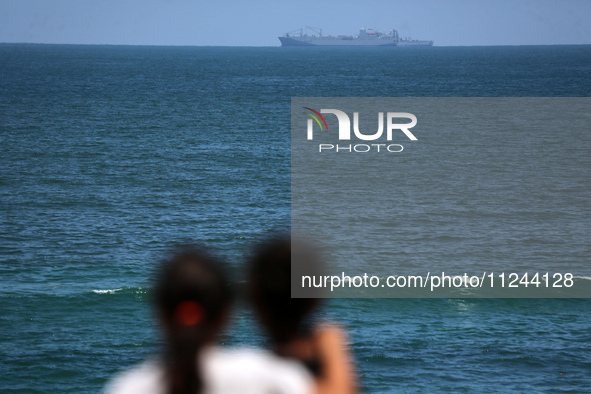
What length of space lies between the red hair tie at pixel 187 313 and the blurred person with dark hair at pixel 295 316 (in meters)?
0.41

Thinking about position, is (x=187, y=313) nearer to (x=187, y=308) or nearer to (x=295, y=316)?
(x=187, y=308)

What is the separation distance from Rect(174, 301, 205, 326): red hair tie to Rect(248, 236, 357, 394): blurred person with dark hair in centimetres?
41

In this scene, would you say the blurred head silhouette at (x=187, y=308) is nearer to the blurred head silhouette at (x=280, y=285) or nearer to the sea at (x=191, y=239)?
the sea at (x=191, y=239)

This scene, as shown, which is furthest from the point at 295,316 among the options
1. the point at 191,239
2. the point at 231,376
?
the point at 191,239

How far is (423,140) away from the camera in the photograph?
105500 mm

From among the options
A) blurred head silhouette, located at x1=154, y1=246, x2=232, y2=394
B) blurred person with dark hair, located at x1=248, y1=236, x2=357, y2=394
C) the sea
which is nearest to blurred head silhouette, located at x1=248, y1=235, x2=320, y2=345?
blurred person with dark hair, located at x1=248, y1=236, x2=357, y2=394

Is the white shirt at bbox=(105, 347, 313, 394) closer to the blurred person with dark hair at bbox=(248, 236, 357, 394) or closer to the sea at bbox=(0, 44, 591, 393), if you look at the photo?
the sea at bbox=(0, 44, 591, 393)

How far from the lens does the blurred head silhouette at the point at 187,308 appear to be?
245cm

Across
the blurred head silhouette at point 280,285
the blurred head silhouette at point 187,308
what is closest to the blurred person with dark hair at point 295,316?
the blurred head silhouette at point 280,285

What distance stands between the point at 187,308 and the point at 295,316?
58 cm

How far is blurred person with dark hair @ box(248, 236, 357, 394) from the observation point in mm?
2854

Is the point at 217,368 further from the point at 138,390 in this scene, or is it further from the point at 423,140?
the point at 423,140

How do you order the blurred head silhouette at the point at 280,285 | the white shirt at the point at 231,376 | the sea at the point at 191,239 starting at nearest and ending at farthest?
1. the white shirt at the point at 231,376
2. the blurred head silhouette at the point at 280,285
3. the sea at the point at 191,239

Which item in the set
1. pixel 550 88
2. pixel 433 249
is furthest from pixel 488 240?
pixel 550 88
